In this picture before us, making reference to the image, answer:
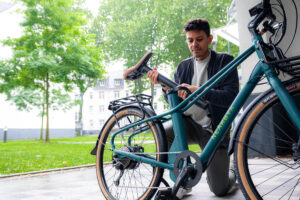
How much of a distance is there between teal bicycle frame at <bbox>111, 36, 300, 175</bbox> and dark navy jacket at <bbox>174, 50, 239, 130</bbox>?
0.68 feet

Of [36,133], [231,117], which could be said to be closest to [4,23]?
[36,133]

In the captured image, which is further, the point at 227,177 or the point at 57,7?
the point at 57,7

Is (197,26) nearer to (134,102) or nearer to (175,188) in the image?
(134,102)

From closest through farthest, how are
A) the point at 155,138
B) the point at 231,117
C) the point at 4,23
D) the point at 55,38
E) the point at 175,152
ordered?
the point at 231,117
the point at 175,152
the point at 155,138
the point at 55,38
the point at 4,23

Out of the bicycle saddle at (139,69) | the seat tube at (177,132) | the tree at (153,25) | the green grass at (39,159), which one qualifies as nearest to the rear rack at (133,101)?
the bicycle saddle at (139,69)

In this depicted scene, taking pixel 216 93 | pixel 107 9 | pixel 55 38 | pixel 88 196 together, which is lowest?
pixel 88 196

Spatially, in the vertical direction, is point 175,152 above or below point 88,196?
above

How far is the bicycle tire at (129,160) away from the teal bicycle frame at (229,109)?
58mm

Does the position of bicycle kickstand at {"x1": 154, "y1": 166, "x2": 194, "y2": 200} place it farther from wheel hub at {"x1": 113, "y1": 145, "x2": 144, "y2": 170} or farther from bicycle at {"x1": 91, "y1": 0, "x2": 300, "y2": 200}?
wheel hub at {"x1": 113, "y1": 145, "x2": 144, "y2": 170}

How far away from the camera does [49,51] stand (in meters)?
13.1

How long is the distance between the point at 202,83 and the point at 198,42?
0.33 m

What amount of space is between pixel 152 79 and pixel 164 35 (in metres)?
21.3

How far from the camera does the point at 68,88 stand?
1382 cm

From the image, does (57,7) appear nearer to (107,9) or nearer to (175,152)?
(175,152)
